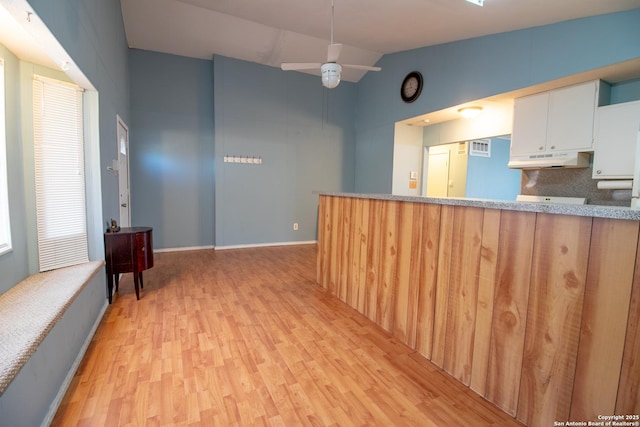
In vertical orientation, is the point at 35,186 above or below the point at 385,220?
above

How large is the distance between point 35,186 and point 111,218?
0.84 m

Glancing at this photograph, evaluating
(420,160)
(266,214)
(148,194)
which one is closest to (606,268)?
(420,160)

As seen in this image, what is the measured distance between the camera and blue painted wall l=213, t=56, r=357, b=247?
546 cm

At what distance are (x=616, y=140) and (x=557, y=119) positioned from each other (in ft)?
2.00

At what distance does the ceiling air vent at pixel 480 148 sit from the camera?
618 cm

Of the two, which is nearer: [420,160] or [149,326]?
[149,326]

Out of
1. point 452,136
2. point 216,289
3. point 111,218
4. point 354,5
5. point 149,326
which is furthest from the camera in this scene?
point 452,136

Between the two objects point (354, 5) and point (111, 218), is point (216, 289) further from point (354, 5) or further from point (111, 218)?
point (354, 5)

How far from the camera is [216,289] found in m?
3.38

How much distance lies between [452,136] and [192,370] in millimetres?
5062

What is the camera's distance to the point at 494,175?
6410mm

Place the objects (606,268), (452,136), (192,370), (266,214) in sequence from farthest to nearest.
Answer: (266,214)
(452,136)
(192,370)
(606,268)

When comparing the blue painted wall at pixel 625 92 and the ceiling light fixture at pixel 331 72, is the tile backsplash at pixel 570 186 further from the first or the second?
the ceiling light fixture at pixel 331 72

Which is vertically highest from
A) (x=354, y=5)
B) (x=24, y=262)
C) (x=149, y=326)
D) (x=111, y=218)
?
(x=354, y=5)
